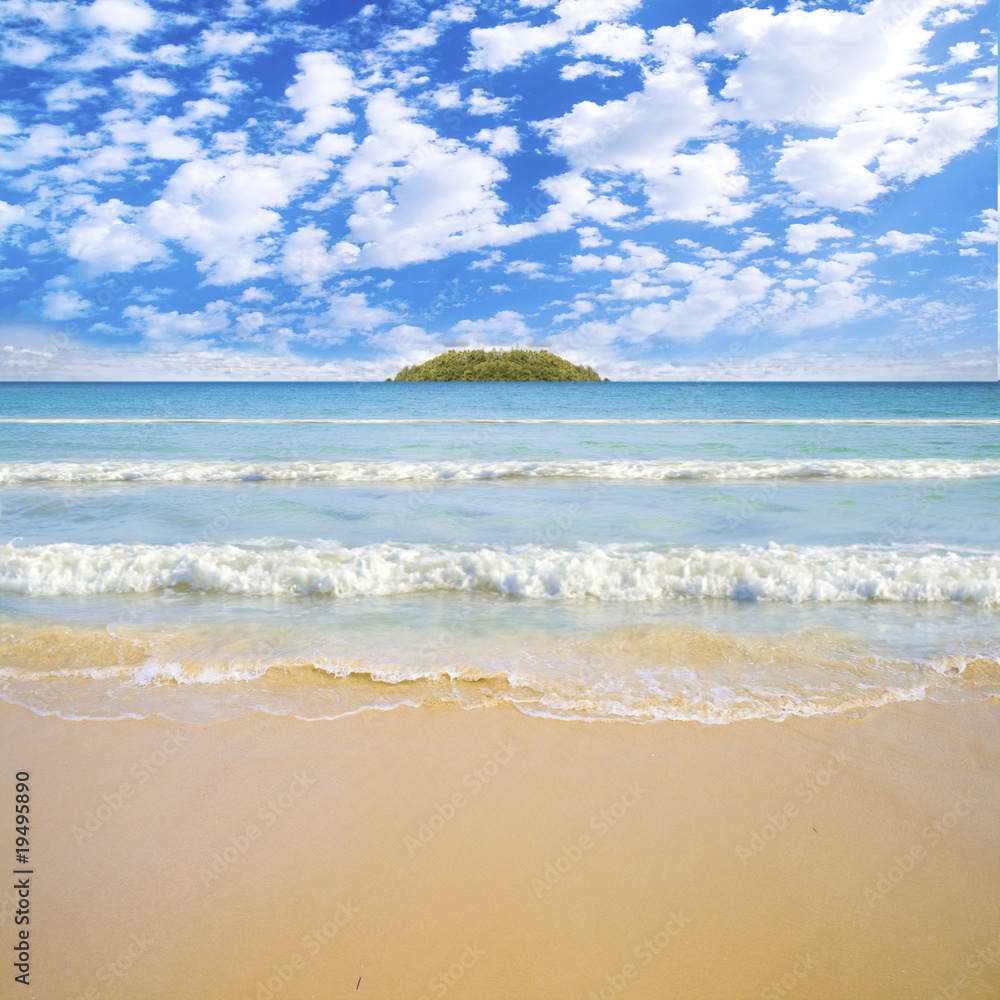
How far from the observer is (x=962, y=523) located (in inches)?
370

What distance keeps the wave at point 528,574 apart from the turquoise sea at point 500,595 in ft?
0.09

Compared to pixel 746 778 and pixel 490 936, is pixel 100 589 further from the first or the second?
pixel 746 778

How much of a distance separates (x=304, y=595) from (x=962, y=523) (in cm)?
937

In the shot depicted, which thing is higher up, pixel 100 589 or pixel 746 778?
pixel 100 589

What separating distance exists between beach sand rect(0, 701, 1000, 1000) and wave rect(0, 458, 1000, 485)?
10590mm

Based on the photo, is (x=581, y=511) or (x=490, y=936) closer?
(x=490, y=936)

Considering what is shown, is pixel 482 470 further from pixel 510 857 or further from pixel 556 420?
pixel 556 420

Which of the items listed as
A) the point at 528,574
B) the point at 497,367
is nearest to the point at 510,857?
the point at 528,574

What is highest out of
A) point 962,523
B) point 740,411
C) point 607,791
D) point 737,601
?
point 740,411

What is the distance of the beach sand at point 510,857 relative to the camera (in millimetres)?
2373

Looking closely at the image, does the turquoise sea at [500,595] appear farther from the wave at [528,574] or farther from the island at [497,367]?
the island at [497,367]

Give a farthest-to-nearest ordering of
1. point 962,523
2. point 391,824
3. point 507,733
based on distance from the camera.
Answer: point 962,523 → point 507,733 → point 391,824

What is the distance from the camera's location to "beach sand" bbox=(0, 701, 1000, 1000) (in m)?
2.37

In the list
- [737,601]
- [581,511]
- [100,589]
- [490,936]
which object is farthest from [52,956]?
[581,511]
